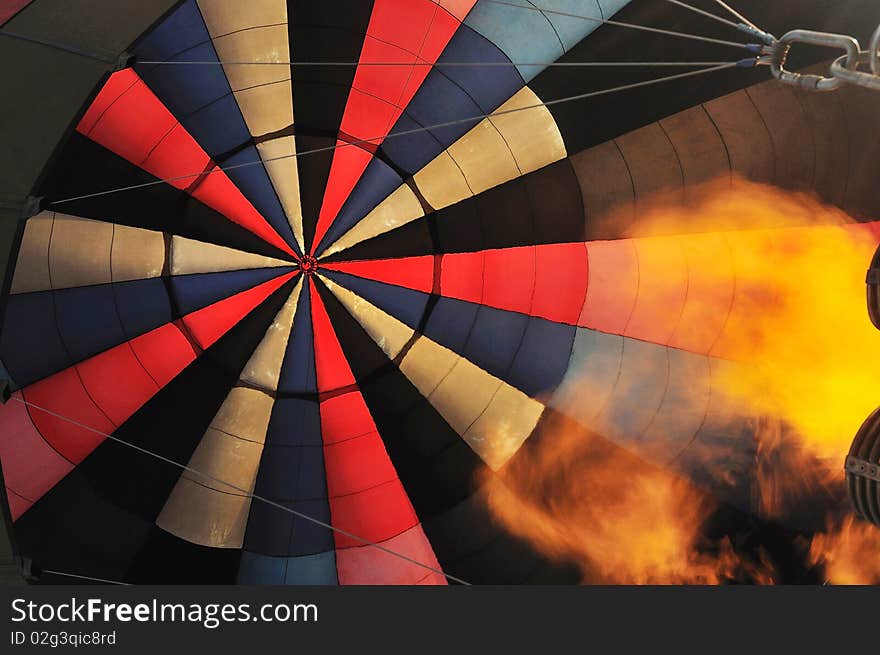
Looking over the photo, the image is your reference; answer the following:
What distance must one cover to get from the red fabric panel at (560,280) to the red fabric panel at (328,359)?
1.11m

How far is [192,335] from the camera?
4.93 meters

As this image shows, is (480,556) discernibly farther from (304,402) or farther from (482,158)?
(482,158)

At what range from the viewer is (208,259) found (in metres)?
4.88

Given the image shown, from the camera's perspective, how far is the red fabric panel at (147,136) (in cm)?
460

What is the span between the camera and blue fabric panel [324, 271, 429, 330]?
16.3ft

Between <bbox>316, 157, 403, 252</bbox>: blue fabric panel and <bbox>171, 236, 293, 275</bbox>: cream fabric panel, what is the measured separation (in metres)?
0.32

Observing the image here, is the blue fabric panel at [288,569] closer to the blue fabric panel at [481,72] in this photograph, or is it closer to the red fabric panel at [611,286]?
the red fabric panel at [611,286]

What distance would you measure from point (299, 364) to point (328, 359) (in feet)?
0.54

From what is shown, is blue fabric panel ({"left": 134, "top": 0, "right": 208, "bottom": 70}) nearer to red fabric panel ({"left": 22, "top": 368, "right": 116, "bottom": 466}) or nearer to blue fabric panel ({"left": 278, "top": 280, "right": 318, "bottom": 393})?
blue fabric panel ({"left": 278, "top": 280, "right": 318, "bottom": 393})

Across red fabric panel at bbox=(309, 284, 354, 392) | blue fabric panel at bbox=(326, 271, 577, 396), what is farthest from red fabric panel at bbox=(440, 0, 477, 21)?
red fabric panel at bbox=(309, 284, 354, 392)

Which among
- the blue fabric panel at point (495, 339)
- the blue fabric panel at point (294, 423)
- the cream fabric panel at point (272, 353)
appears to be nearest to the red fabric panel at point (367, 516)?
the blue fabric panel at point (294, 423)

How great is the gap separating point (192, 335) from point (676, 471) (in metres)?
2.83

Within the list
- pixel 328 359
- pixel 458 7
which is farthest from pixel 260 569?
pixel 458 7

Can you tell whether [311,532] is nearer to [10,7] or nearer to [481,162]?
[481,162]
